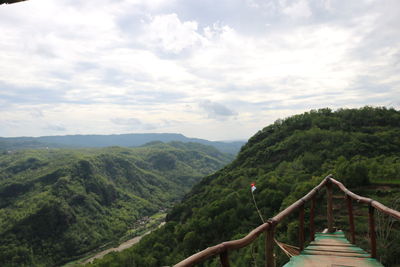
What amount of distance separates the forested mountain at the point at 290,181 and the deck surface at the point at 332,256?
860 cm

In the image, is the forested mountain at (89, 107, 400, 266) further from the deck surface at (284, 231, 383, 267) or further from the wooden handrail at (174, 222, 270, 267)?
the wooden handrail at (174, 222, 270, 267)

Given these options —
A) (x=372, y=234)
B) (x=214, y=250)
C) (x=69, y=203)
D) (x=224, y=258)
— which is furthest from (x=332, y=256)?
(x=69, y=203)

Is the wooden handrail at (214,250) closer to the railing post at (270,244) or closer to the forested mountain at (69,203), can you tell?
the railing post at (270,244)

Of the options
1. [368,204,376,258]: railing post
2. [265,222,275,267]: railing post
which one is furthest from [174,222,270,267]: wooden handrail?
[368,204,376,258]: railing post

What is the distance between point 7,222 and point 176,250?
257 feet

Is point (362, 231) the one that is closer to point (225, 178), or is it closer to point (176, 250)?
point (176, 250)

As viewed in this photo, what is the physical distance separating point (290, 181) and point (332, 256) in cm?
4195

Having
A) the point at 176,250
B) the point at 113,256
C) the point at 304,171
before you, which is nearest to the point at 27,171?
the point at 113,256

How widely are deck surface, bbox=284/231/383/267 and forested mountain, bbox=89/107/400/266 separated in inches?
339

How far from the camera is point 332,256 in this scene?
155 inches

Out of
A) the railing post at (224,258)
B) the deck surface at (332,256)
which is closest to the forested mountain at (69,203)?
the deck surface at (332,256)

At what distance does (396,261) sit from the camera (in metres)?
11.3

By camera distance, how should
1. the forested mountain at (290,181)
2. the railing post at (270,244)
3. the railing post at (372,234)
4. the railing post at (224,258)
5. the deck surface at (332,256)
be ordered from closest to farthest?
the railing post at (224,258)
the railing post at (270,244)
the deck surface at (332,256)
the railing post at (372,234)
the forested mountain at (290,181)

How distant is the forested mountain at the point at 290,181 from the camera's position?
79.4ft
